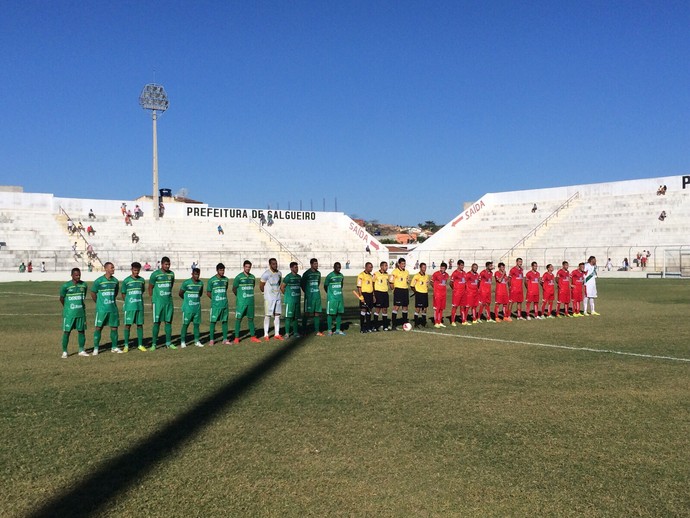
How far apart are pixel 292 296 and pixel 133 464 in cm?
852

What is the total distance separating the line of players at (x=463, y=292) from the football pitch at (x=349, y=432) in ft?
10.6

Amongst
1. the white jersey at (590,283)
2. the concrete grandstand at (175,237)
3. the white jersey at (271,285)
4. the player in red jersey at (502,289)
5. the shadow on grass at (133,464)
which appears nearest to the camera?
the shadow on grass at (133,464)

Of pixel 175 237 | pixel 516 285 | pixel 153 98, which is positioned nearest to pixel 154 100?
pixel 153 98

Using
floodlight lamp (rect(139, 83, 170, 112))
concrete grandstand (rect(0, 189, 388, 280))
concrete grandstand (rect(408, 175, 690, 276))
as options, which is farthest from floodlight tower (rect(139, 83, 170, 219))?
concrete grandstand (rect(408, 175, 690, 276))

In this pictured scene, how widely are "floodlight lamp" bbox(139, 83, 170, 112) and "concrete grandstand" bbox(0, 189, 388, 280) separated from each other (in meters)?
9.60

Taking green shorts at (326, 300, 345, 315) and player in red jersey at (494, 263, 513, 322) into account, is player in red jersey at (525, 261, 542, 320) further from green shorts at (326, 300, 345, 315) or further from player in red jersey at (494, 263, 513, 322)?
green shorts at (326, 300, 345, 315)

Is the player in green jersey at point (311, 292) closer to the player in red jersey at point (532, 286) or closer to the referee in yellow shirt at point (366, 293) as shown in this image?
the referee in yellow shirt at point (366, 293)

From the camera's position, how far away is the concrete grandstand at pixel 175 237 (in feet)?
150

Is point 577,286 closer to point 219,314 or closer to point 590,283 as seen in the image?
point 590,283

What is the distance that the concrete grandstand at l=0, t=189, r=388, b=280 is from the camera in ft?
150

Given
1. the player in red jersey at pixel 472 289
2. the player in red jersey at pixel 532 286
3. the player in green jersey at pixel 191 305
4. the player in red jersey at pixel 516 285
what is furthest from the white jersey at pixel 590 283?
the player in green jersey at pixel 191 305

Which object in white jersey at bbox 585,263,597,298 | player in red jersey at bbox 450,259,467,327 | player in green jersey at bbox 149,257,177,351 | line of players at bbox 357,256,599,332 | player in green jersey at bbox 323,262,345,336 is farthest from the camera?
white jersey at bbox 585,263,597,298

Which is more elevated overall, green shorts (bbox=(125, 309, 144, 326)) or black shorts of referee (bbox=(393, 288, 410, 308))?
black shorts of referee (bbox=(393, 288, 410, 308))

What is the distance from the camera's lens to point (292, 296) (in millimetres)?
13750
